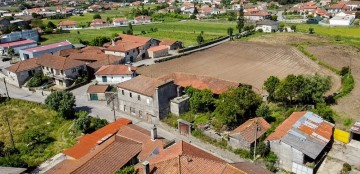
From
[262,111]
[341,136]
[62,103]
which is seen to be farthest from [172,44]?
[341,136]

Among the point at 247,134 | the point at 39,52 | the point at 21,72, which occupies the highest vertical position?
the point at 39,52

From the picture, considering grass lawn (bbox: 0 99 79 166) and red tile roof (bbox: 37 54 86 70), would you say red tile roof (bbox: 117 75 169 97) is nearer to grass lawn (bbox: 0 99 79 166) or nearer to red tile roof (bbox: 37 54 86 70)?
grass lawn (bbox: 0 99 79 166)

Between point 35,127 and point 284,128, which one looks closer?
point 284,128

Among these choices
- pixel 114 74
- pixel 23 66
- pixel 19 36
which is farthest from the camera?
pixel 19 36

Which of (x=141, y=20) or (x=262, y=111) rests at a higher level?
(x=141, y=20)

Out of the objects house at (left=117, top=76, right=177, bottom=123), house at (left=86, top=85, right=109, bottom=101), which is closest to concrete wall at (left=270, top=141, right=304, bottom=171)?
house at (left=117, top=76, right=177, bottom=123)

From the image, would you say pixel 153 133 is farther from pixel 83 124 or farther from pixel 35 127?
pixel 35 127
